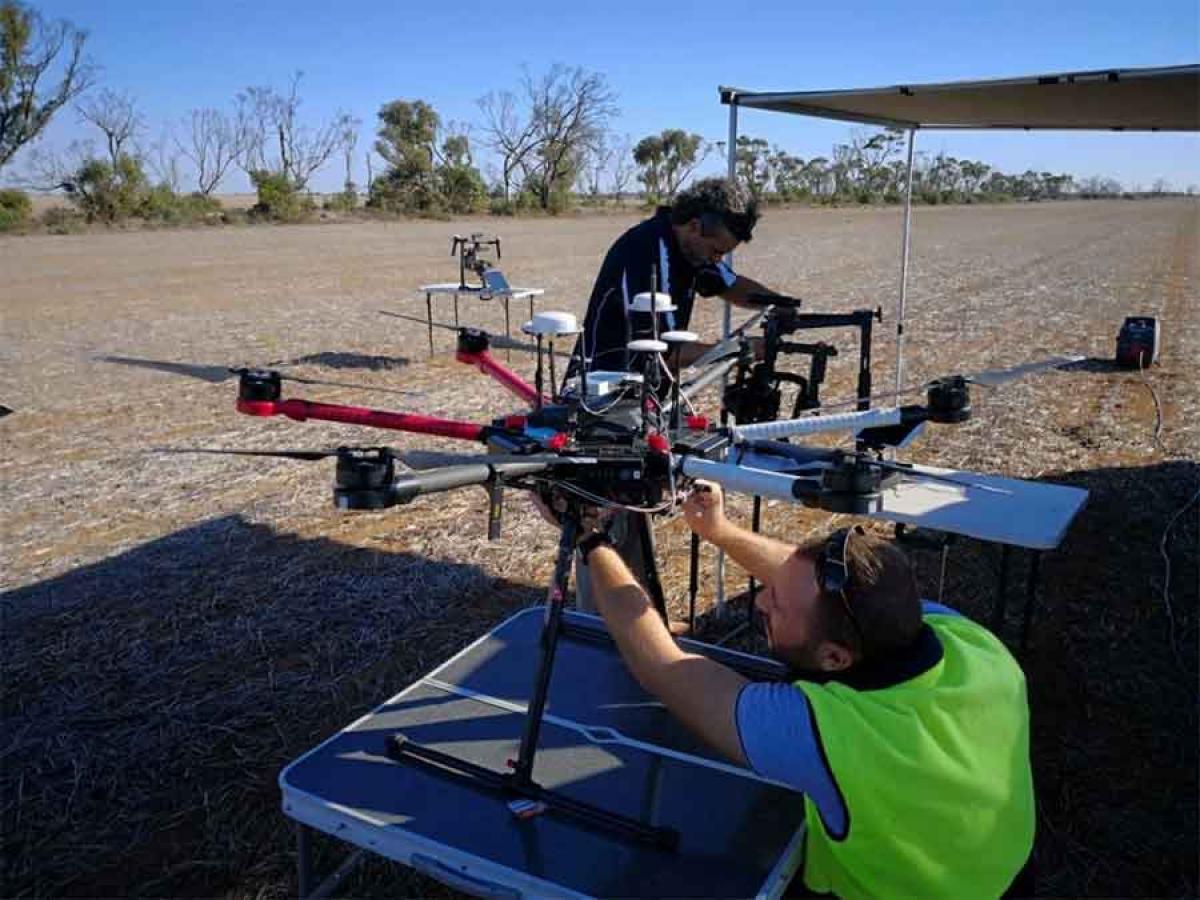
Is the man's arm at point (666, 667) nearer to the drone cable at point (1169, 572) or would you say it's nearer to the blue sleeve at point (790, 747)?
the blue sleeve at point (790, 747)

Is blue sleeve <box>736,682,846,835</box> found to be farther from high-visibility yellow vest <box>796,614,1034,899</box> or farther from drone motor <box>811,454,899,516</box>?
drone motor <box>811,454,899,516</box>

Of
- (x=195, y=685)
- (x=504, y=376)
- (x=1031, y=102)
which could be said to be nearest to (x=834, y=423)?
(x=504, y=376)

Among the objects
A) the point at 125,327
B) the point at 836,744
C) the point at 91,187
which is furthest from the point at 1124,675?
the point at 91,187

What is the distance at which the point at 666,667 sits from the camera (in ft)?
6.55

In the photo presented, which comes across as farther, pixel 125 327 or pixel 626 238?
pixel 125 327

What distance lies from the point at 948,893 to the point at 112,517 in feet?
19.1

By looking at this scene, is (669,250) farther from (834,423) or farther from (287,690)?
(287,690)

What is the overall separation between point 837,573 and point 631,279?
2.26 meters

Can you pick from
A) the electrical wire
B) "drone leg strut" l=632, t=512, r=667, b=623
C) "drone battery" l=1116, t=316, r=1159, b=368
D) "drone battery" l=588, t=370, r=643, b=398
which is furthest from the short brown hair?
"drone battery" l=1116, t=316, r=1159, b=368

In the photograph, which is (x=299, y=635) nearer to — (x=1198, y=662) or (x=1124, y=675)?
(x=1124, y=675)

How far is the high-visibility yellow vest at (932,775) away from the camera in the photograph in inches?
65.1

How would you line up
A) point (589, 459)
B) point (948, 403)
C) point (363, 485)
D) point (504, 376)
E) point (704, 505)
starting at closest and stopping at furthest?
point (363, 485) < point (589, 459) < point (704, 505) < point (948, 403) < point (504, 376)

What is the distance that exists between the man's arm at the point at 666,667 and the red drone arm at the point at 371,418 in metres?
0.44

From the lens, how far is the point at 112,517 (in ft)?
20.0
